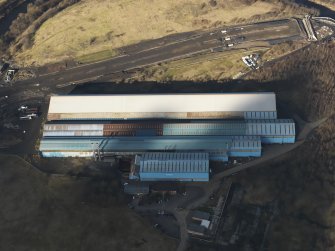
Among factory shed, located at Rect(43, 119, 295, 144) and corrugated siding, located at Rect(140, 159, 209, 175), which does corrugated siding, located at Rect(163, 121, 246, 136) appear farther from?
corrugated siding, located at Rect(140, 159, 209, 175)

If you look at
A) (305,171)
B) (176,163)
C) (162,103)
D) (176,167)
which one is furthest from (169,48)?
(305,171)

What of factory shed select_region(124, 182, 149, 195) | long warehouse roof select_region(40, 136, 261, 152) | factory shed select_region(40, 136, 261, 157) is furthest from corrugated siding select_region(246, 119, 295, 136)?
factory shed select_region(124, 182, 149, 195)

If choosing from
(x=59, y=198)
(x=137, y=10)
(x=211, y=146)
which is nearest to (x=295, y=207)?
(x=211, y=146)

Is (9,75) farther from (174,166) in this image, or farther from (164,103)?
(174,166)

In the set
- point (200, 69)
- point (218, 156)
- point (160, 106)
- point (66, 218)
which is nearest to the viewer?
point (66, 218)

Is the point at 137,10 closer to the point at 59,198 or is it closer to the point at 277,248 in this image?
the point at 59,198

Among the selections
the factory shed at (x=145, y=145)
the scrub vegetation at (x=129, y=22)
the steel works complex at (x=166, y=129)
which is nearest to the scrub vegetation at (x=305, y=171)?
the steel works complex at (x=166, y=129)
